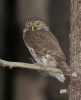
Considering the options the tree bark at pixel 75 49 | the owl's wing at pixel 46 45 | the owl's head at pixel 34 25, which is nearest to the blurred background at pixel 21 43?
the owl's head at pixel 34 25

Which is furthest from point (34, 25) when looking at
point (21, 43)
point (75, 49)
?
point (21, 43)

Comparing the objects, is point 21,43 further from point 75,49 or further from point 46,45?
point 75,49

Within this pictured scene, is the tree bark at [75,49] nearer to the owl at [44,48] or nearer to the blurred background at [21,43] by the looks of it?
the owl at [44,48]

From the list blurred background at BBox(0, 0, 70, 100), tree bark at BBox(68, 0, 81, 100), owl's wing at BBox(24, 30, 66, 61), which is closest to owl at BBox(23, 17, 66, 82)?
owl's wing at BBox(24, 30, 66, 61)

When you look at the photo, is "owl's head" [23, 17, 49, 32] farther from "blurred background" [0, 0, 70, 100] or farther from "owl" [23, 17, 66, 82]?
"blurred background" [0, 0, 70, 100]

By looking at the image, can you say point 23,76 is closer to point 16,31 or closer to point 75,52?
point 16,31
